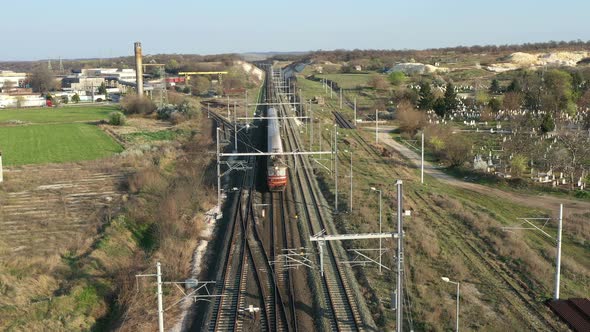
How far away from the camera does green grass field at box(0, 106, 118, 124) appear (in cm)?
7219

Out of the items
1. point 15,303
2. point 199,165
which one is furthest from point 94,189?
point 15,303

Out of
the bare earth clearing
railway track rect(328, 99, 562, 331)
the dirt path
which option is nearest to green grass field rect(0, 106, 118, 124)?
the bare earth clearing

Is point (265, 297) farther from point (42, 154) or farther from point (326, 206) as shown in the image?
point (42, 154)

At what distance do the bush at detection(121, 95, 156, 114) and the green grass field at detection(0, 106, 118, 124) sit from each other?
3.09 metres

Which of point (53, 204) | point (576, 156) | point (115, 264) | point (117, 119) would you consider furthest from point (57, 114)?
point (576, 156)

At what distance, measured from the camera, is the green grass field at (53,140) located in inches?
1799

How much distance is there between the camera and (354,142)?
169 feet

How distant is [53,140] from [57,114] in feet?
90.3

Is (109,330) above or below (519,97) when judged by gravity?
below

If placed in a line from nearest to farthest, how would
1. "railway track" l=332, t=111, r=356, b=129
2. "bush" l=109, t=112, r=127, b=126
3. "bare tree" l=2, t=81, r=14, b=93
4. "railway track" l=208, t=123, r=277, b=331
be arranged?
"railway track" l=208, t=123, r=277, b=331
"railway track" l=332, t=111, r=356, b=129
"bush" l=109, t=112, r=127, b=126
"bare tree" l=2, t=81, r=14, b=93

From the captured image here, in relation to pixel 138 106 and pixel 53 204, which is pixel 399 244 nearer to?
pixel 53 204

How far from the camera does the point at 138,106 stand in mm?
73250

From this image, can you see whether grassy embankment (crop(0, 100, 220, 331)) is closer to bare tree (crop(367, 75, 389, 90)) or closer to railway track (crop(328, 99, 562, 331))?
railway track (crop(328, 99, 562, 331))

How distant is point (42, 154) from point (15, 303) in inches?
1263
